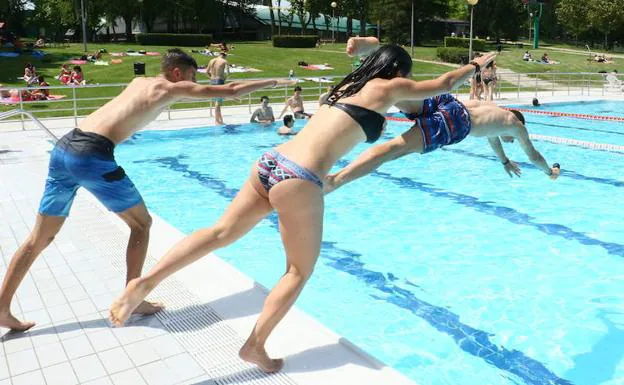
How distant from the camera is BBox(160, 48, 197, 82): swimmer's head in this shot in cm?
358

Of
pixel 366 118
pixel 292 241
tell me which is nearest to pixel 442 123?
pixel 366 118

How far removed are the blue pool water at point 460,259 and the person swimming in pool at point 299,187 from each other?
1.75 meters

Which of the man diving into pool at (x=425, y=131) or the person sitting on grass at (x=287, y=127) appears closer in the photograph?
the man diving into pool at (x=425, y=131)

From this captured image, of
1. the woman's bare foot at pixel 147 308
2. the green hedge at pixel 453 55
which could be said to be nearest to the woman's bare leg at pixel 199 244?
the woman's bare foot at pixel 147 308

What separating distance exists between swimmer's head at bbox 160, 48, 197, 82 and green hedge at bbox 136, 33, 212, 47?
145ft

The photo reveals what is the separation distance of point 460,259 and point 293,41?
4382 centimetres

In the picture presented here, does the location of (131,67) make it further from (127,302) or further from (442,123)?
(127,302)

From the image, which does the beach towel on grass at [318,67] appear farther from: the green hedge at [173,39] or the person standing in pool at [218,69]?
the person standing in pool at [218,69]

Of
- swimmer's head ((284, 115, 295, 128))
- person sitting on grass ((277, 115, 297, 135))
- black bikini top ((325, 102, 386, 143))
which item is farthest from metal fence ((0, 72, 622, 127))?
black bikini top ((325, 102, 386, 143))

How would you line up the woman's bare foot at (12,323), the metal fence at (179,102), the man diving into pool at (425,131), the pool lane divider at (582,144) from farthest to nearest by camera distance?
1. the metal fence at (179,102)
2. the pool lane divider at (582,144)
3. the man diving into pool at (425,131)
4. the woman's bare foot at (12,323)

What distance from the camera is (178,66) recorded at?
358 cm

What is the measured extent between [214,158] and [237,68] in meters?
20.4

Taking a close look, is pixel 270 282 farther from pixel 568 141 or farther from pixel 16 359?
pixel 568 141

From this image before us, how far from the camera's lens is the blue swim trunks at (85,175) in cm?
350
